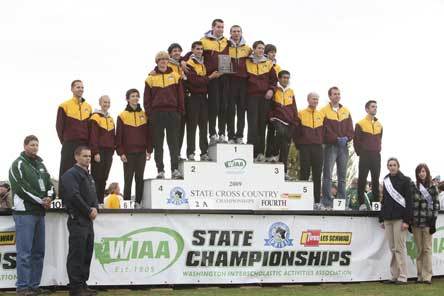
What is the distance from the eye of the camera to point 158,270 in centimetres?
1076

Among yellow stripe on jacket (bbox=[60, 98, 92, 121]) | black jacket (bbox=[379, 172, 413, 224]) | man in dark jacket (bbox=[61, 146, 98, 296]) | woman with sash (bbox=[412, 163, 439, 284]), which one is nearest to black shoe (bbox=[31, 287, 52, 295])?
man in dark jacket (bbox=[61, 146, 98, 296])

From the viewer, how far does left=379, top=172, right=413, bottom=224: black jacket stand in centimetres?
1164

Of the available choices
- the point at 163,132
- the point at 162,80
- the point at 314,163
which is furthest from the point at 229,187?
the point at 162,80

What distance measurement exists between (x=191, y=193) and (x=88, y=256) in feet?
7.80

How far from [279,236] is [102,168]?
10.1 feet

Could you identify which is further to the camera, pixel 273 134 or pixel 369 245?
pixel 273 134

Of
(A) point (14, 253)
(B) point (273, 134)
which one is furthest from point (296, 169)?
(A) point (14, 253)

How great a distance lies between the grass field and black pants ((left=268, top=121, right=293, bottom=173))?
7.90 feet

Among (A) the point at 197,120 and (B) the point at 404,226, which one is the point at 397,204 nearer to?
(B) the point at 404,226

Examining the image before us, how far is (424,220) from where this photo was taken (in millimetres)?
11859

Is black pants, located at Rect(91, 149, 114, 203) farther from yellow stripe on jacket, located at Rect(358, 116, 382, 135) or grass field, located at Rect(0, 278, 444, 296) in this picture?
yellow stripe on jacket, located at Rect(358, 116, 382, 135)

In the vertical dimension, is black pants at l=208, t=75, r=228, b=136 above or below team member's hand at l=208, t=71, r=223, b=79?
below

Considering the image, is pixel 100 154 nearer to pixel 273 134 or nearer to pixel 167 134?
pixel 167 134

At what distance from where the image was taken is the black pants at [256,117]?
1238 centimetres
